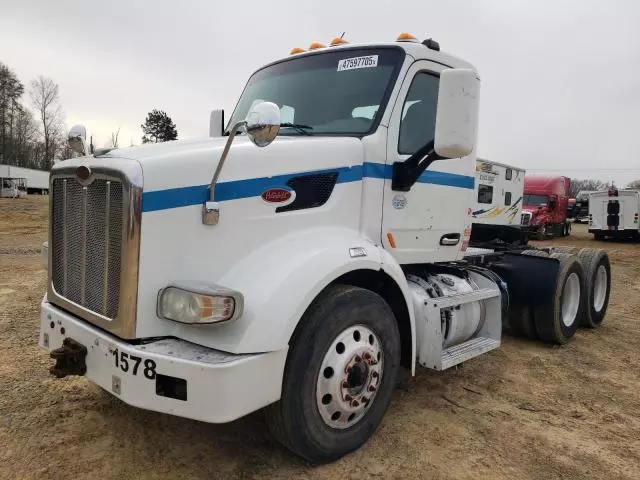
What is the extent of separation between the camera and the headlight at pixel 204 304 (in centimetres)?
235

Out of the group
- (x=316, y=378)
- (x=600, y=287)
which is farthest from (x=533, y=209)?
(x=316, y=378)

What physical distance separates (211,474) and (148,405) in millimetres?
672

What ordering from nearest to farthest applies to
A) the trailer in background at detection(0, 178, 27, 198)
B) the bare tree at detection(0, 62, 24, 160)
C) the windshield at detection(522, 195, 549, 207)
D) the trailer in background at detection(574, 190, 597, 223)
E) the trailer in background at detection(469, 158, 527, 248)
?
the trailer in background at detection(469, 158, 527, 248)
the windshield at detection(522, 195, 549, 207)
the trailer in background at detection(574, 190, 597, 223)
the trailer in background at detection(0, 178, 27, 198)
the bare tree at detection(0, 62, 24, 160)

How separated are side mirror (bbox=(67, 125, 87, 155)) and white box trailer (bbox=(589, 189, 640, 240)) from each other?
85.2ft

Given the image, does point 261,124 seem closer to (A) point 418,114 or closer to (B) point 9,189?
(A) point 418,114

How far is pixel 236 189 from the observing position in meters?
2.77

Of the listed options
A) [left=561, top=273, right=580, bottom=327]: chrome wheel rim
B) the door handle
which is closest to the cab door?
the door handle

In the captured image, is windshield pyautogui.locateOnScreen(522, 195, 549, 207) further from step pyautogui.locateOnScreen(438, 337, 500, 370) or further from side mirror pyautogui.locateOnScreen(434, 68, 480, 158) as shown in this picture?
side mirror pyautogui.locateOnScreen(434, 68, 480, 158)

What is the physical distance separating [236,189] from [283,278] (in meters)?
0.57

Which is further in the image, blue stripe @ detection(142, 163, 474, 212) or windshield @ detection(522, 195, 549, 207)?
windshield @ detection(522, 195, 549, 207)

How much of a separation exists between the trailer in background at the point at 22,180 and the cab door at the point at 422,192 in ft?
154

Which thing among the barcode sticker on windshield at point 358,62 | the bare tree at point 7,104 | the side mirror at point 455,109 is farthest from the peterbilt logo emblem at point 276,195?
the bare tree at point 7,104

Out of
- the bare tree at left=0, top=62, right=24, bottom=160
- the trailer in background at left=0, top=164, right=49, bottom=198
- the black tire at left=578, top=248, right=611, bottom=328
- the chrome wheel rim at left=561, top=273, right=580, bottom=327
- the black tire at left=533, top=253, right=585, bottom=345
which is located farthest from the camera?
the bare tree at left=0, top=62, right=24, bottom=160

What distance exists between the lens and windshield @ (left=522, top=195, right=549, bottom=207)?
82.6 feet
